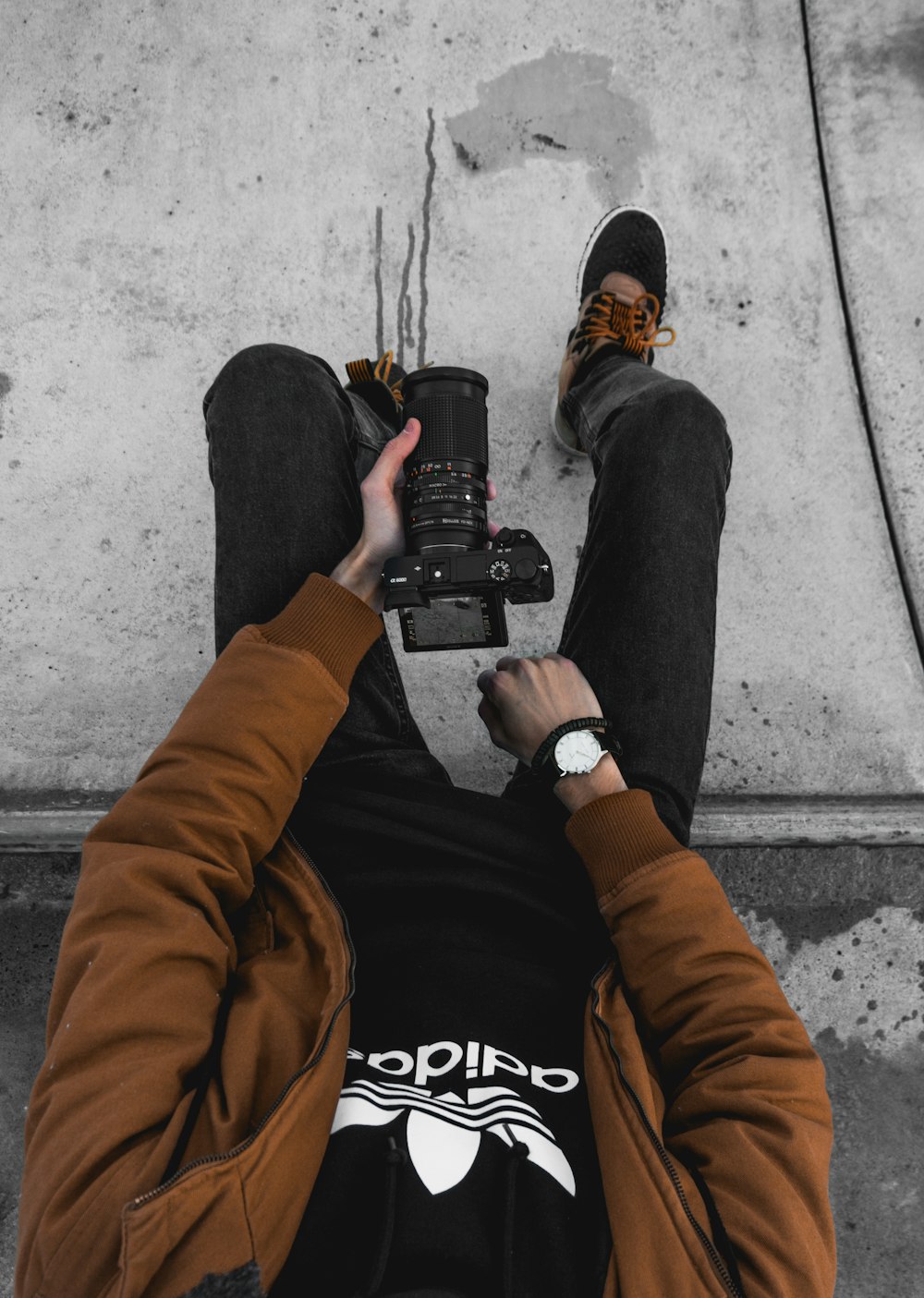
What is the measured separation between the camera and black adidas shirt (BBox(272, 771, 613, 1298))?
68 cm

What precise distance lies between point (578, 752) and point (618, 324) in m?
0.81

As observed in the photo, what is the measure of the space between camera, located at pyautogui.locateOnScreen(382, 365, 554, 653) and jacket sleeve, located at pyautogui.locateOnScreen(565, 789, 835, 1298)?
0.28 meters

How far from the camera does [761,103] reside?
1627mm

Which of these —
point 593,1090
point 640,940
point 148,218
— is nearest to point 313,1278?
point 593,1090

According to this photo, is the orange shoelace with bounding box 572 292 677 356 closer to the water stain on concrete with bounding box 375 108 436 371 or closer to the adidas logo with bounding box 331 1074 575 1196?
the water stain on concrete with bounding box 375 108 436 371

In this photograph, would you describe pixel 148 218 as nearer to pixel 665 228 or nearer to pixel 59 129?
pixel 59 129

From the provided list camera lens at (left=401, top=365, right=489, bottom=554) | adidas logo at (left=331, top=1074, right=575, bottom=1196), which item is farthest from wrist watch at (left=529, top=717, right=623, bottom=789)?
adidas logo at (left=331, top=1074, right=575, bottom=1196)

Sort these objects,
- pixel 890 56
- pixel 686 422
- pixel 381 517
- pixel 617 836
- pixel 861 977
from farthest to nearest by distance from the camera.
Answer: pixel 890 56
pixel 861 977
pixel 686 422
pixel 381 517
pixel 617 836

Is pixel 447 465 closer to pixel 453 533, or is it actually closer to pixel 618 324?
pixel 453 533

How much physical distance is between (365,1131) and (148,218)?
1588 millimetres

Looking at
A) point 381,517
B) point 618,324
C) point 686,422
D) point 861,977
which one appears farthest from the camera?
point 618,324

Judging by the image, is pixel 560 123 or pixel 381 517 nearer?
pixel 381 517

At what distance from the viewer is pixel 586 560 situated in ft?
3.79

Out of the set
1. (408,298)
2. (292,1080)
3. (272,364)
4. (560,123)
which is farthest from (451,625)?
(560,123)
